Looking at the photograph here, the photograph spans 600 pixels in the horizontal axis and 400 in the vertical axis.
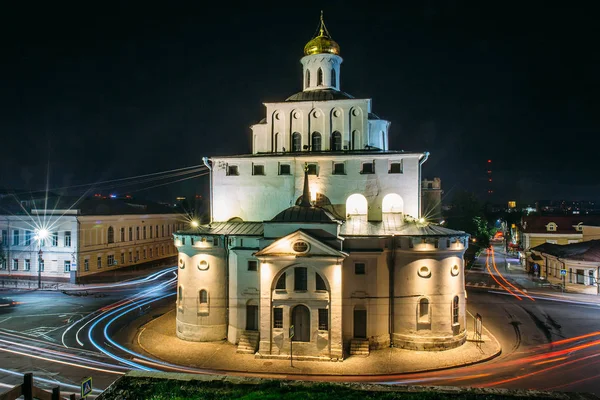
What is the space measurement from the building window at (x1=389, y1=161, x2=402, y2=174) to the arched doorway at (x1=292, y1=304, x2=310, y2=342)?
11417mm

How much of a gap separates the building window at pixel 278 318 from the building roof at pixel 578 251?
112ft

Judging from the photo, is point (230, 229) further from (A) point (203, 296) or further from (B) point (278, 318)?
(B) point (278, 318)

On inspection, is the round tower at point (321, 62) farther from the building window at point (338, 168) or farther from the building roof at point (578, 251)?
the building roof at point (578, 251)

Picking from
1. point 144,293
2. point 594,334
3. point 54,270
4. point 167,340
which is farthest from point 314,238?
point 54,270

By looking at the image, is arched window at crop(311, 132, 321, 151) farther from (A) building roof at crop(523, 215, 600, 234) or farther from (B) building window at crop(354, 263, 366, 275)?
(A) building roof at crop(523, 215, 600, 234)

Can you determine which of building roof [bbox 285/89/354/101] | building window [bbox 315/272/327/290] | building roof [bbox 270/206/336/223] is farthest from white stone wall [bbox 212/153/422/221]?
building window [bbox 315/272/327/290]

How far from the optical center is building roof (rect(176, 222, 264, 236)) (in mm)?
27750

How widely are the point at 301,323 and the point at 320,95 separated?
59.2 feet

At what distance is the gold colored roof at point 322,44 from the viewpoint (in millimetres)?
35406

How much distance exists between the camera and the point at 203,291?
2803cm

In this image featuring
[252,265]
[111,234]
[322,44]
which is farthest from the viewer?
[111,234]

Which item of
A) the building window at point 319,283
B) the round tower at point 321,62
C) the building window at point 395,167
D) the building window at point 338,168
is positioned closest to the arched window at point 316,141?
the building window at point 338,168

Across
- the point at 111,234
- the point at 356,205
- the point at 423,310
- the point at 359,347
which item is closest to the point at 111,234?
the point at 111,234

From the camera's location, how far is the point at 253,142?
112 ft
